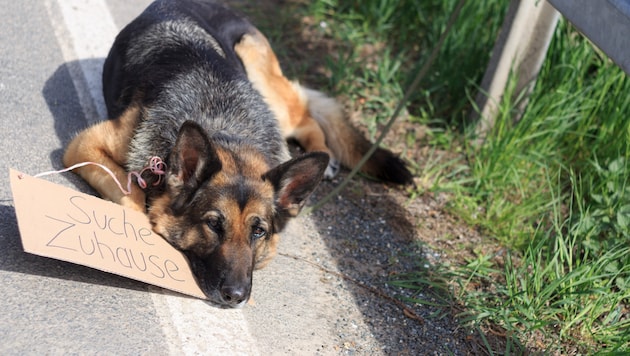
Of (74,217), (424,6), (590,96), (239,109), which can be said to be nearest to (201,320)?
(74,217)

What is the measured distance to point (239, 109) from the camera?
4.64m

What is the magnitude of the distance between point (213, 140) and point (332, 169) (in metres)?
1.54

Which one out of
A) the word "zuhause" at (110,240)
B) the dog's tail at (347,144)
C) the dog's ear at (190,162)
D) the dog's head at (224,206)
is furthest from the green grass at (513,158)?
the word "zuhause" at (110,240)

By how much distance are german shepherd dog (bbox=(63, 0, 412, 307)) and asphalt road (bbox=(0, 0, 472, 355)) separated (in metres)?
0.21

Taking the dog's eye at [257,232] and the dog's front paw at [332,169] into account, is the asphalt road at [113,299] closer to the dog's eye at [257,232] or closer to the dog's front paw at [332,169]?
the dog's eye at [257,232]

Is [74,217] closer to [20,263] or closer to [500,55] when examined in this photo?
[20,263]

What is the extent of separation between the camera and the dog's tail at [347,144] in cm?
541

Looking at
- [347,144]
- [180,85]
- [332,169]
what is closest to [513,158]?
[347,144]

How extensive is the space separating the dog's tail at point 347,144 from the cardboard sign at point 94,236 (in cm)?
201

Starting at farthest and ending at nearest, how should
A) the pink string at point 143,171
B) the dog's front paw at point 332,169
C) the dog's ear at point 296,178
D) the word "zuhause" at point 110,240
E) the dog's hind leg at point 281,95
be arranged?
the dog's hind leg at point 281,95, the dog's front paw at point 332,169, the pink string at point 143,171, the dog's ear at point 296,178, the word "zuhause" at point 110,240

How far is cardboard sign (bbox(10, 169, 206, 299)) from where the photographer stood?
11.2 ft

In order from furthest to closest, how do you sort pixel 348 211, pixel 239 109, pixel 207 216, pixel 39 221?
pixel 348 211
pixel 239 109
pixel 207 216
pixel 39 221

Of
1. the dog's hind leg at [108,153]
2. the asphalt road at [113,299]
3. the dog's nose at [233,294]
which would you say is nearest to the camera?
the asphalt road at [113,299]

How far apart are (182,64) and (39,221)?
1688mm
